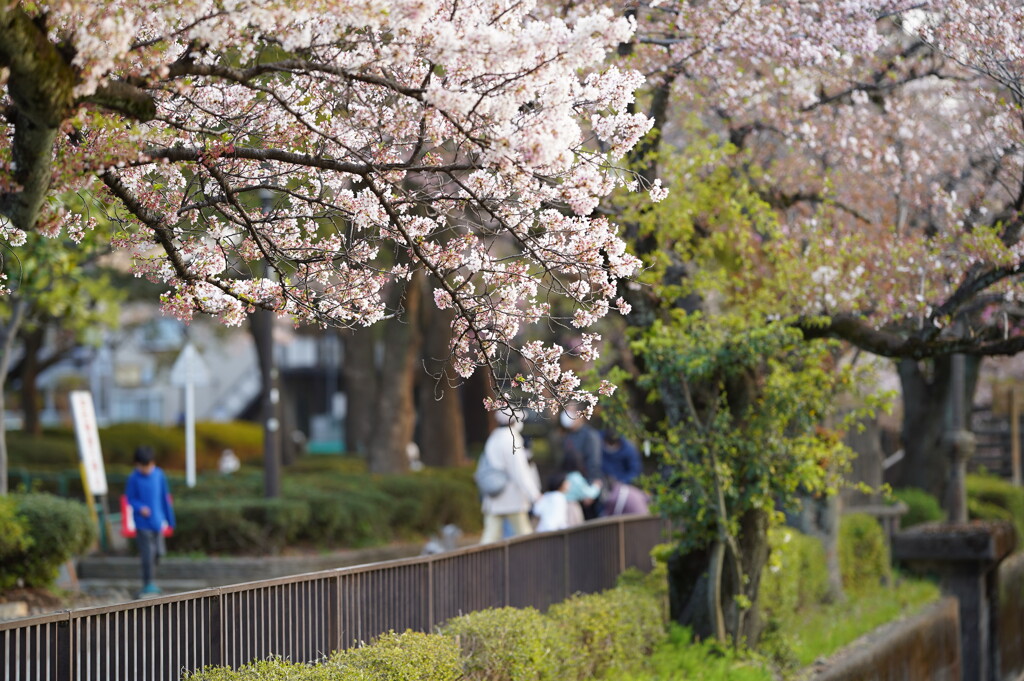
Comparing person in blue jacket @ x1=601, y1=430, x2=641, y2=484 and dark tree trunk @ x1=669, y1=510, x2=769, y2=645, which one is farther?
person in blue jacket @ x1=601, y1=430, x2=641, y2=484

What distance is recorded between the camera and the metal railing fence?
462 cm

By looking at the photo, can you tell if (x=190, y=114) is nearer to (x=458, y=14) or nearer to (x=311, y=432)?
(x=458, y=14)

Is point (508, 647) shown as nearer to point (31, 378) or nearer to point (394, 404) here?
point (394, 404)

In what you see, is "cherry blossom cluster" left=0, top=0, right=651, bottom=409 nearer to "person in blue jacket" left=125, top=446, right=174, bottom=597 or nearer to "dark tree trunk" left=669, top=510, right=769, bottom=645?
"dark tree trunk" left=669, top=510, right=769, bottom=645

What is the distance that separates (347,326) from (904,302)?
4.36 m

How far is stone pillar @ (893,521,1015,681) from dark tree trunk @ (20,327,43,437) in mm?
22392

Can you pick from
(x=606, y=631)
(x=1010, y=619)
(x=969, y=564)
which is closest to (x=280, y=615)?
(x=606, y=631)

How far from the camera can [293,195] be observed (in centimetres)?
532

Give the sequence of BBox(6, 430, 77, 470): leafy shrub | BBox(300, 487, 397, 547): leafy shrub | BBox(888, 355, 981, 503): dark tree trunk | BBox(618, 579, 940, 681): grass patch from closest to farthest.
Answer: BBox(618, 579, 940, 681): grass patch, BBox(300, 487, 397, 547): leafy shrub, BBox(888, 355, 981, 503): dark tree trunk, BBox(6, 430, 77, 470): leafy shrub

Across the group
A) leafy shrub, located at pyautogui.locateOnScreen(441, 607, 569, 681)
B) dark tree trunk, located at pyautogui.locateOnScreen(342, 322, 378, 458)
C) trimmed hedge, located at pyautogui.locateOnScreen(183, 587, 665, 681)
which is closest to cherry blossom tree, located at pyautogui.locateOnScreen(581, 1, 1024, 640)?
trimmed hedge, located at pyautogui.locateOnScreen(183, 587, 665, 681)

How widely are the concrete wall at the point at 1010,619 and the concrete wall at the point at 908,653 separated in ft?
5.44

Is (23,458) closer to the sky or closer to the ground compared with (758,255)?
closer to the ground

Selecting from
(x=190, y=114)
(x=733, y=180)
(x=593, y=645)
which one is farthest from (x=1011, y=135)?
(x=190, y=114)

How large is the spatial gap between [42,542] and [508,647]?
6885mm
